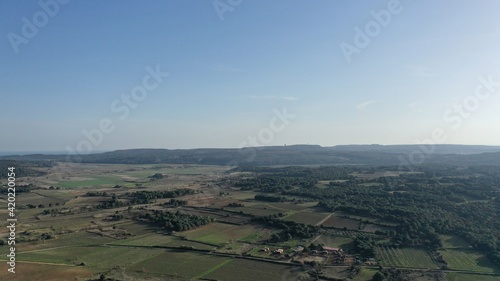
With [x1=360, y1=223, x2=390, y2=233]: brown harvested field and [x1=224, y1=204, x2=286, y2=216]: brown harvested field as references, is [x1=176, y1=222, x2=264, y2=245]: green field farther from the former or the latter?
[x1=360, y1=223, x2=390, y2=233]: brown harvested field

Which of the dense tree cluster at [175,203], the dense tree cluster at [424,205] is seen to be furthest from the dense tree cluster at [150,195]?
the dense tree cluster at [424,205]

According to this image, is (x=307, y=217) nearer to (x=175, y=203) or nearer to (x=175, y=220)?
(x=175, y=220)

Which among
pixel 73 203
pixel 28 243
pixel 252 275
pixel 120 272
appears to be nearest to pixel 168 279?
pixel 120 272

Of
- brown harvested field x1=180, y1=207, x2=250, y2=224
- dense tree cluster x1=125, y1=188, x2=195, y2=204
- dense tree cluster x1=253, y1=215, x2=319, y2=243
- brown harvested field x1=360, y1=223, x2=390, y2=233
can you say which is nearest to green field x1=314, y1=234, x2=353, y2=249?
dense tree cluster x1=253, y1=215, x2=319, y2=243

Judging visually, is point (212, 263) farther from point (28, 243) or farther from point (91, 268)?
point (28, 243)

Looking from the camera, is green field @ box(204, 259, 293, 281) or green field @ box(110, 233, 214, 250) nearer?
green field @ box(204, 259, 293, 281)
